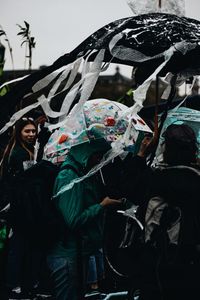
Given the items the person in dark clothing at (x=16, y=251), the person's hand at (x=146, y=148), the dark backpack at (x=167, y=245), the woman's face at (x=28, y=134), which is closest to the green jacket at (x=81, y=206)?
the person in dark clothing at (x=16, y=251)

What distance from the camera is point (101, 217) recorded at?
3844 mm

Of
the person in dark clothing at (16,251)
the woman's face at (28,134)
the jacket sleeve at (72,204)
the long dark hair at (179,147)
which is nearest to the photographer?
the long dark hair at (179,147)

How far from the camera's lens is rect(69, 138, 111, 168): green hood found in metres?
3.66

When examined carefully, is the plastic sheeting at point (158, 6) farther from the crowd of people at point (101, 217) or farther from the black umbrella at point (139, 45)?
the crowd of people at point (101, 217)

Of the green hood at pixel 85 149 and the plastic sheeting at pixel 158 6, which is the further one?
the green hood at pixel 85 149

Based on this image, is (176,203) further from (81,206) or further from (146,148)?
(81,206)

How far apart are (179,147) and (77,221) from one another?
3.06 ft

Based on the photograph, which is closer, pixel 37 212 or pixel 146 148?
pixel 146 148

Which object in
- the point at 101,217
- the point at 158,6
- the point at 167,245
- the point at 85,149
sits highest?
the point at 158,6

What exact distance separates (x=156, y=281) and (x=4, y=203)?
141cm

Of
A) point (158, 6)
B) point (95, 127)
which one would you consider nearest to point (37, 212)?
point (95, 127)

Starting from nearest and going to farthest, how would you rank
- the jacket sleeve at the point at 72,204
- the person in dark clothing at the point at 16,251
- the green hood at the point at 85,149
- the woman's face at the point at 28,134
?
the jacket sleeve at the point at 72,204 → the green hood at the point at 85,149 → the person in dark clothing at the point at 16,251 → the woman's face at the point at 28,134

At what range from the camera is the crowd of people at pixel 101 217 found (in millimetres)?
2943

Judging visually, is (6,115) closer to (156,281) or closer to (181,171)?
(181,171)
